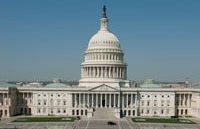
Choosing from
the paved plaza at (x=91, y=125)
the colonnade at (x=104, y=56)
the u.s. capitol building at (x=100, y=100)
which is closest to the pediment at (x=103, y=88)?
the u.s. capitol building at (x=100, y=100)

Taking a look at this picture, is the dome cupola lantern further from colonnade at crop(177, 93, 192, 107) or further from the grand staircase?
colonnade at crop(177, 93, 192, 107)

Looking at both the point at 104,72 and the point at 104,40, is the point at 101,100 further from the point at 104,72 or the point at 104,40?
the point at 104,40

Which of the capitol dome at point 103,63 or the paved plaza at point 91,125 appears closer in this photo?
the paved plaza at point 91,125

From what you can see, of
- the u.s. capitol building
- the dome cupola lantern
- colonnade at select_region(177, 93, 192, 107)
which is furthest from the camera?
the dome cupola lantern

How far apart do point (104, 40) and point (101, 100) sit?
28.4 m

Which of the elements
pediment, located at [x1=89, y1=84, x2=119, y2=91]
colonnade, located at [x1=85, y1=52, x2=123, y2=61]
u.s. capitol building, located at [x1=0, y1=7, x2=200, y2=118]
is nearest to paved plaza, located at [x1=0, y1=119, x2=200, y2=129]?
u.s. capitol building, located at [x1=0, y1=7, x2=200, y2=118]

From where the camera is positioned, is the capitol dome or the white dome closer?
the capitol dome

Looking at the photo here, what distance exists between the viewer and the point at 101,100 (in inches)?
6220

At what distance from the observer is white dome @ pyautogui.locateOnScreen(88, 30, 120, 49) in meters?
172

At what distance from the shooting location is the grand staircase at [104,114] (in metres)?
144

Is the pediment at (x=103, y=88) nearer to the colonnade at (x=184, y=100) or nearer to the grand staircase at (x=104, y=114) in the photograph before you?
the grand staircase at (x=104, y=114)

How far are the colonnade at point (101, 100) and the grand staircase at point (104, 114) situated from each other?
4.17 meters

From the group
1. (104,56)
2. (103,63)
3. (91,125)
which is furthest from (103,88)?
(91,125)

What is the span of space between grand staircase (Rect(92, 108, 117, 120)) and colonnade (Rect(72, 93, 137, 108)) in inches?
164
